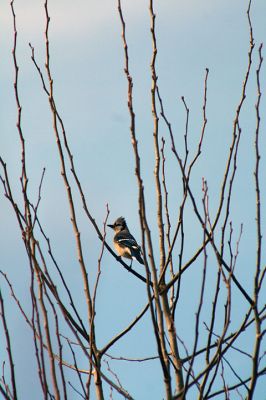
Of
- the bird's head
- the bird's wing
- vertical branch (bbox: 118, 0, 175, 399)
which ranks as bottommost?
vertical branch (bbox: 118, 0, 175, 399)

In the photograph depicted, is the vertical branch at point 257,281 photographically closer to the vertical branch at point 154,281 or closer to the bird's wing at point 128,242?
the vertical branch at point 154,281

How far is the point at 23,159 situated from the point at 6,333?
0.91m

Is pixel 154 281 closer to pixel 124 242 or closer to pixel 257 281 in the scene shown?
pixel 257 281

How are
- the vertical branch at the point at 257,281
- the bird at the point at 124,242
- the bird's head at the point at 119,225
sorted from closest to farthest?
the vertical branch at the point at 257,281 < the bird at the point at 124,242 < the bird's head at the point at 119,225

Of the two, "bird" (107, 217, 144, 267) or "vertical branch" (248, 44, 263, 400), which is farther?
"bird" (107, 217, 144, 267)

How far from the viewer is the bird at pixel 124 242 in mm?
11841

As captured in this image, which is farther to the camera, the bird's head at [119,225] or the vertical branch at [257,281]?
the bird's head at [119,225]

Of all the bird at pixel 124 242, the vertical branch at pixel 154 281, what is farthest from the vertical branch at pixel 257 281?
the bird at pixel 124 242

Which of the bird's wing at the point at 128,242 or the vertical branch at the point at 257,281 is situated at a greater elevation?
the bird's wing at the point at 128,242

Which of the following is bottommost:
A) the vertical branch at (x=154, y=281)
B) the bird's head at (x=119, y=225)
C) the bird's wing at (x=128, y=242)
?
the vertical branch at (x=154, y=281)

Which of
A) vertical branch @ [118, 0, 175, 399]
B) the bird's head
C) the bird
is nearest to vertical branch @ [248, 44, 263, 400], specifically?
vertical branch @ [118, 0, 175, 399]

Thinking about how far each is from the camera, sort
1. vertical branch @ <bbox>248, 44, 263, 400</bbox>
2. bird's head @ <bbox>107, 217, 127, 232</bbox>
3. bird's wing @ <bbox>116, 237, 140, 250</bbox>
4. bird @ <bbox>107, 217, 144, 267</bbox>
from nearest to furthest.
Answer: vertical branch @ <bbox>248, 44, 263, 400</bbox>, bird @ <bbox>107, 217, 144, 267</bbox>, bird's wing @ <bbox>116, 237, 140, 250</bbox>, bird's head @ <bbox>107, 217, 127, 232</bbox>

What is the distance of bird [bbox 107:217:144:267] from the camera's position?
466 inches

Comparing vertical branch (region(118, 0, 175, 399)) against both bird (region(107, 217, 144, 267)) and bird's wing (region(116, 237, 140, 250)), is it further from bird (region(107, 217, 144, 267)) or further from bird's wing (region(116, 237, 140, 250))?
bird's wing (region(116, 237, 140, 250))
